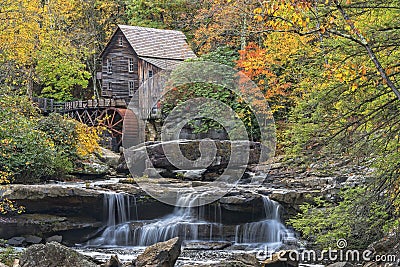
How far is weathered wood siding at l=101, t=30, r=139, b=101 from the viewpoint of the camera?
108 feet

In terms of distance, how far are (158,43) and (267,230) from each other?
19.4 meters

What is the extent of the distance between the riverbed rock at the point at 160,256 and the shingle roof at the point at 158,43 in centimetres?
2117

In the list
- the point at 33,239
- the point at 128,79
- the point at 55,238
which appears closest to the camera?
the point at 33,239

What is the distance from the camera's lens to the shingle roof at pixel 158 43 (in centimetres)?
3008

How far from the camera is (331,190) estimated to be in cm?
1210

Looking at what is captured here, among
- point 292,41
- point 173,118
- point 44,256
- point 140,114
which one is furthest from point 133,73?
point 44,256

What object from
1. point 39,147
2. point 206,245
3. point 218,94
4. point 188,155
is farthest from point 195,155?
point 206,245

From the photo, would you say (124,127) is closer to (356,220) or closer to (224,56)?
(224,56)

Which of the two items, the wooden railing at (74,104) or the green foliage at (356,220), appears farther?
the wooden railing at (74,104)

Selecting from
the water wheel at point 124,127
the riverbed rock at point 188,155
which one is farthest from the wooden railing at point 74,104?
the riverbed rock at point 188,155

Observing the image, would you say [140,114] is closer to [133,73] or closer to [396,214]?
[133,73]

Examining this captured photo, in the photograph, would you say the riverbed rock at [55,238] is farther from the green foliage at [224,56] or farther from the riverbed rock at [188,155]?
the green foliage at [224,56]

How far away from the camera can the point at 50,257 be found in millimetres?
7344

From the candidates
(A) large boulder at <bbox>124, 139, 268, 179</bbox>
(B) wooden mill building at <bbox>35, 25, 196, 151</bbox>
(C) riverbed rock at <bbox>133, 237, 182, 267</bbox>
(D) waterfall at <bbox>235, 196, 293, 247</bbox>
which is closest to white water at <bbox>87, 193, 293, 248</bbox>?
(D) waterfall at <bbox>235, 196, 293, 247</bbox>
